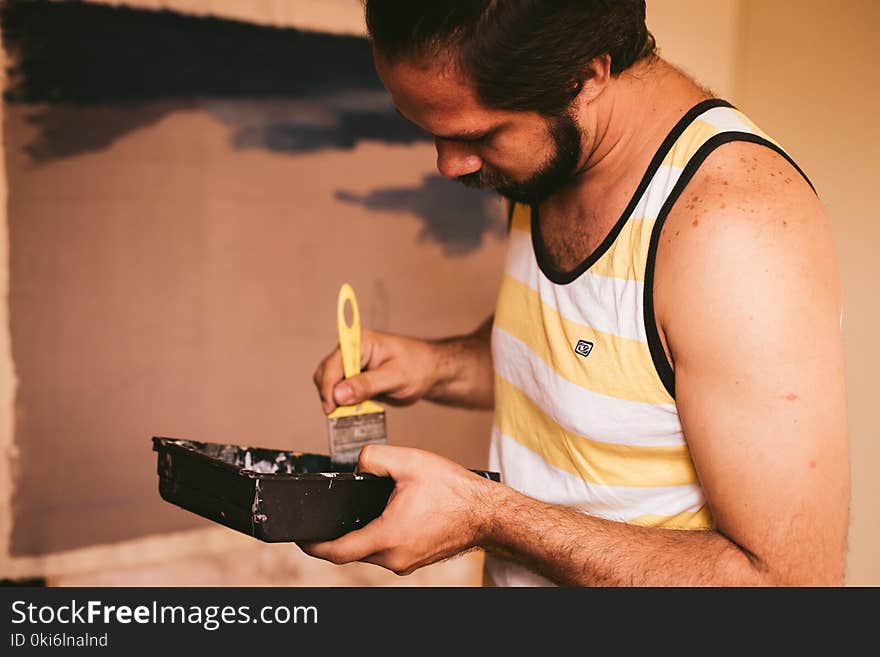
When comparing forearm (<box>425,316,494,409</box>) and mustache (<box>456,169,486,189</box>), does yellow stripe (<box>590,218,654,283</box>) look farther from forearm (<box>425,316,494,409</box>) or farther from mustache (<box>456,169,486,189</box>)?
forearm (<box>425,316,494,409</box>)

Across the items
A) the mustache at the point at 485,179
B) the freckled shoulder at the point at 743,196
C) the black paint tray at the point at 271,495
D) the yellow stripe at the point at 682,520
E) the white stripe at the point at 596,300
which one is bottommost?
the yellow stripe at the point at 682,520

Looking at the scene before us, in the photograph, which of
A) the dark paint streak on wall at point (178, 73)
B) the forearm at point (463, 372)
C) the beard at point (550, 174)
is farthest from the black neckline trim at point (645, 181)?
the dark paint streak on wall at point (178, 73)

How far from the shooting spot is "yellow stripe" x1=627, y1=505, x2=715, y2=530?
104cm

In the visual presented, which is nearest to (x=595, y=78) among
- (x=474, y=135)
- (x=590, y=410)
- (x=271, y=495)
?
(x=474, y=135)

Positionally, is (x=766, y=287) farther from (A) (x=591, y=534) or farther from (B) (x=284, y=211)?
(B) (x=284, y=211)

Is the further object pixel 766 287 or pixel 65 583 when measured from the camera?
pixel 65 583

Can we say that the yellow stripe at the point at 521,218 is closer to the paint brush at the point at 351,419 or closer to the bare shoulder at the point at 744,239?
the paint brush at the point at 351,419

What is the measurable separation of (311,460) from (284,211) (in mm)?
1037

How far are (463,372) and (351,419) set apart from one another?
0.31 meters

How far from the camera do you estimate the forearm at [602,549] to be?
0.90 metres

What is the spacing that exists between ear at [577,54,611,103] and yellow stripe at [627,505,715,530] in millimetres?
544

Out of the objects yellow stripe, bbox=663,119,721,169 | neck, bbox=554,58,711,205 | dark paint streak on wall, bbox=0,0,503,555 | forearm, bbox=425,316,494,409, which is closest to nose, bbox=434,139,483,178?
neck, bbox=554,58,711,205

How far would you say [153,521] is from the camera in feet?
7.00
